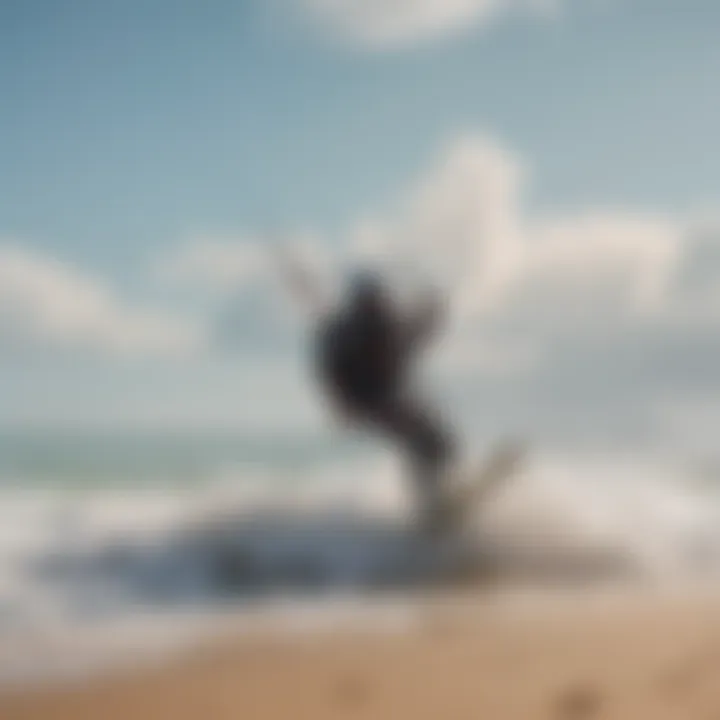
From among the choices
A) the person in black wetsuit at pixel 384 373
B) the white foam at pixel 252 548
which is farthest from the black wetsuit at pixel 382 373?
the white foam at pixel 252 548

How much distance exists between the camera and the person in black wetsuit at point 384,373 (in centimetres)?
611

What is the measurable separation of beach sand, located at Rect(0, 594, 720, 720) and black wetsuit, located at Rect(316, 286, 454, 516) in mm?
2014

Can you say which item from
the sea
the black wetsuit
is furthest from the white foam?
the black wetsuit

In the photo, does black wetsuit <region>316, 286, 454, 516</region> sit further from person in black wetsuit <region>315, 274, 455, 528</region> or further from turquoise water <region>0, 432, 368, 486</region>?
turquoise water <region>0, 432, 368, 486</region>

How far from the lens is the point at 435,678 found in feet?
11.9

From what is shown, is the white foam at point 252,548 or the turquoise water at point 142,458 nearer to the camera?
the white foam at point 252,548

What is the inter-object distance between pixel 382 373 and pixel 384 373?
0.01m

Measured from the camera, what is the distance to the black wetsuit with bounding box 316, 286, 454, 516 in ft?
20.0

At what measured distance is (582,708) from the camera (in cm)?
338

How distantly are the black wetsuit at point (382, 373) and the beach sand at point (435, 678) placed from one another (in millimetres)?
→ 2014

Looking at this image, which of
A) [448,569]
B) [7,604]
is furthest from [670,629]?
[7,604]

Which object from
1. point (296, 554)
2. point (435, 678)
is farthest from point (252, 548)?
point (435, 678)

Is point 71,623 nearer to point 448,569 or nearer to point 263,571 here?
point 263,571

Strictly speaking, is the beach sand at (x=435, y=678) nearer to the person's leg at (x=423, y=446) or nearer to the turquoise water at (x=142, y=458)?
the person's leg at (x=423, y=446)
